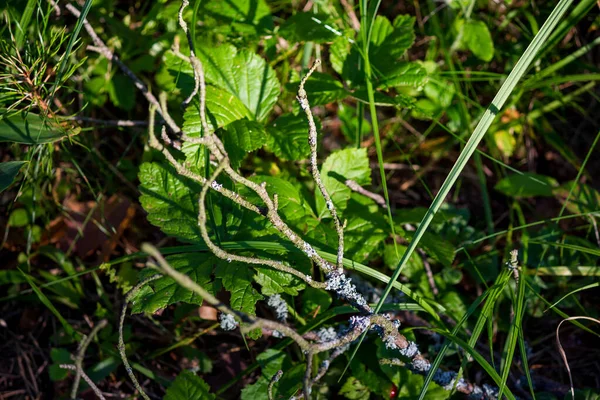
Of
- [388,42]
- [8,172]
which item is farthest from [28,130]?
[388,42]

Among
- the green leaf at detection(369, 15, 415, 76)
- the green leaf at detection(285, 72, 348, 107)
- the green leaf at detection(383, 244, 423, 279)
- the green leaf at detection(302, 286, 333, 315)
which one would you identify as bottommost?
the green leaf at detection(302, 286, 333, 315)

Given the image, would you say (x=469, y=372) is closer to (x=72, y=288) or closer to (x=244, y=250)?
(x=244, y=250)

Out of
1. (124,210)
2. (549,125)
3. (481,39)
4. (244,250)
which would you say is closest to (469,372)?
(244,250)

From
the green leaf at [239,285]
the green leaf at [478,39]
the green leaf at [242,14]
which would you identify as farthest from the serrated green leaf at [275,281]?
the green leaf at [478,39]

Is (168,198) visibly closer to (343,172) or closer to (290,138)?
(290,138)

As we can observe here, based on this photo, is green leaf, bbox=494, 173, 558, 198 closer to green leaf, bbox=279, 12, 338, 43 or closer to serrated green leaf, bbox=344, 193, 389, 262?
serrated green leaf, bbox=344, 193, 389, 262

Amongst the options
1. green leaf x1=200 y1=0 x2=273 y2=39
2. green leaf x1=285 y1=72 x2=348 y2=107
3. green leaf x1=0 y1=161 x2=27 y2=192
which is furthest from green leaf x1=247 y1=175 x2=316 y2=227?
green leaf x1=0 y1=161 x2=27 y2=192
